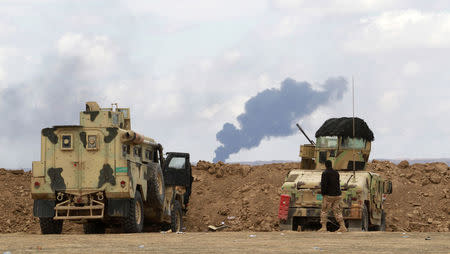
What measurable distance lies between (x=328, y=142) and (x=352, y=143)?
0.74 m

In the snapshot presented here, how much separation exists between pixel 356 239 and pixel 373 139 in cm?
985

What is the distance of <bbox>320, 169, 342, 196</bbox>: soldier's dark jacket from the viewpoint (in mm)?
19188

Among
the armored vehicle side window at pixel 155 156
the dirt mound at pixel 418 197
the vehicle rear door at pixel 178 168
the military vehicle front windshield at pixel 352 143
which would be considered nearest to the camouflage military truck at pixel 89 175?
the armored vehicle side window at pixel 155 156

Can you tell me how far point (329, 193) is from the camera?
63.2ft

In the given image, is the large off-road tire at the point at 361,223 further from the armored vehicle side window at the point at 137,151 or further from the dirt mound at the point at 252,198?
the dirt mound at the point at 252,198

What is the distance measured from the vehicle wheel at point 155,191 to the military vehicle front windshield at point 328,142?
18.6 feet

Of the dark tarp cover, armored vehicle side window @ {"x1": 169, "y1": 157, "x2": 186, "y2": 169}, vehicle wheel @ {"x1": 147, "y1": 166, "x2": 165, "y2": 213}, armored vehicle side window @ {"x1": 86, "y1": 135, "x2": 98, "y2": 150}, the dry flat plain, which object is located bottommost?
the dry flat plain

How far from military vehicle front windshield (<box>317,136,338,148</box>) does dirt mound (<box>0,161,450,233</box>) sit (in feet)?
15.5

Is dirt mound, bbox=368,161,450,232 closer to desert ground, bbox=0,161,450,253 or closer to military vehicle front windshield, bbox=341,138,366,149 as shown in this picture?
desert ground, bbox=0,161,450,253

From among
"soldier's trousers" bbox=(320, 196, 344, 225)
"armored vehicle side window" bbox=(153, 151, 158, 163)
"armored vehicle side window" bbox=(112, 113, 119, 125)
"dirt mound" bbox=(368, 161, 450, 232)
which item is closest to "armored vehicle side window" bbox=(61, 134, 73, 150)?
"armored vehicle side window" bbox=(112, 113, 119, 125)

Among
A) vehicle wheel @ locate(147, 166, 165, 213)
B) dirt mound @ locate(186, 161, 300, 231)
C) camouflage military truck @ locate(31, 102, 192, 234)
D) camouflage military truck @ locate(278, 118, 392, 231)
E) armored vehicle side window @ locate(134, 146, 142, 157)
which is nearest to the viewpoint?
camouflage military truck @ locate(31, 102, 192, 234)

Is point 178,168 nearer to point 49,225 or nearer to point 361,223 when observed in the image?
point 49,225

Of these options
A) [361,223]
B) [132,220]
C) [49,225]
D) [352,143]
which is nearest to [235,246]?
[132,220]

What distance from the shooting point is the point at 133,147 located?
1975 centimetres
